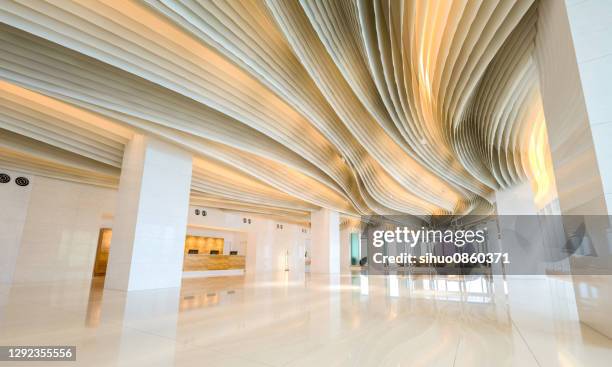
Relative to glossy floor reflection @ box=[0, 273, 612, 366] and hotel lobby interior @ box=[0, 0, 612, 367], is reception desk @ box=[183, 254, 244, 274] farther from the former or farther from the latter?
glossy floor reflection @ box=[0, 273, 612, 366]

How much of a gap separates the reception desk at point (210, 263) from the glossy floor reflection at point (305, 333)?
8710 mm

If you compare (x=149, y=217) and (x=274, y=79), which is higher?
(x=274, y=79)

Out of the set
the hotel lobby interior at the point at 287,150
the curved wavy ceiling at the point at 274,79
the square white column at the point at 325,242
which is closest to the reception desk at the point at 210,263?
the hotel lobby interior at the point at 287,150

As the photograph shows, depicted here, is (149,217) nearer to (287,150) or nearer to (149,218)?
(149,218)

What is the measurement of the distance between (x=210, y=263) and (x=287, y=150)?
8722 millimetres

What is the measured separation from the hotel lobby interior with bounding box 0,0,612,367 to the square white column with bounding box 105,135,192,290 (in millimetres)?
50

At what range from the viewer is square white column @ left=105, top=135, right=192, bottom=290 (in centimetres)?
691

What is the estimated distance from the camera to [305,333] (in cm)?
295

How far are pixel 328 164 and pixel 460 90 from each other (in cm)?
470

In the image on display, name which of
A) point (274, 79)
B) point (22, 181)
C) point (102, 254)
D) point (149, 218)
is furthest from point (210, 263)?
point (274, 79)

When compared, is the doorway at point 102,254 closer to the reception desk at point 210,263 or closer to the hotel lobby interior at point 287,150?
the hotel lobby interior at point 287,150

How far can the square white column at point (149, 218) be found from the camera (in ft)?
22.7

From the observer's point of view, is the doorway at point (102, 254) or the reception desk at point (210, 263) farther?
the reception desk at point (210, 263)

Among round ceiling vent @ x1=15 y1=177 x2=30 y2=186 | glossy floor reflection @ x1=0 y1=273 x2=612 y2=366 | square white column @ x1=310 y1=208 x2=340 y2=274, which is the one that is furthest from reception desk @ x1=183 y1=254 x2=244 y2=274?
glossy floor reflection @ x1=0 y1=273 x2=612 y2=366
